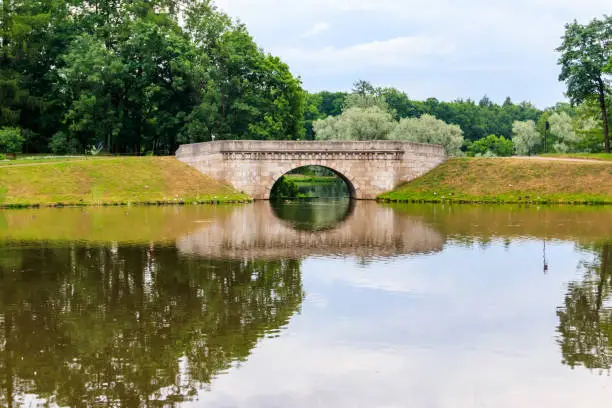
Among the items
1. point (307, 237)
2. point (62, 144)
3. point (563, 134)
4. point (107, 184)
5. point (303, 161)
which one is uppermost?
point (563, 134)

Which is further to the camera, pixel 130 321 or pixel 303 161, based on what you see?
pixel 303 161

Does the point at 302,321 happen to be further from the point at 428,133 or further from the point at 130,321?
the point at 428,133

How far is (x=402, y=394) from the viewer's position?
1063 centimetres

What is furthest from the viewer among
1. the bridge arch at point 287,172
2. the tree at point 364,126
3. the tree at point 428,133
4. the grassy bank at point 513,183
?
the tree at point 428,133

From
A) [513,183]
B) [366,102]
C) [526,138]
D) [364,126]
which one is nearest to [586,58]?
[513,183]

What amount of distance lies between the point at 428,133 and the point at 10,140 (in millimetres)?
50457

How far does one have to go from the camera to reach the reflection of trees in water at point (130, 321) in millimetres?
10945

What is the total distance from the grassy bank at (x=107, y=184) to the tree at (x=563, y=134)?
5516 centimetres

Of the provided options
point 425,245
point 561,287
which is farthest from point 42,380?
point 425,245

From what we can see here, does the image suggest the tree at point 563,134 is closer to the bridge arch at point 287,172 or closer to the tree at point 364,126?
the tree at point 364,126

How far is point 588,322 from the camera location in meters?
14.8

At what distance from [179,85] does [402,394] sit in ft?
188

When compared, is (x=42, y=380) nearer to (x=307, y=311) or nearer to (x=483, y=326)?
(x=307, y=311)

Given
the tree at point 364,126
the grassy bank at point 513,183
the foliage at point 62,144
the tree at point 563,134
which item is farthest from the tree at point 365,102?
the foliage at point 62,144
